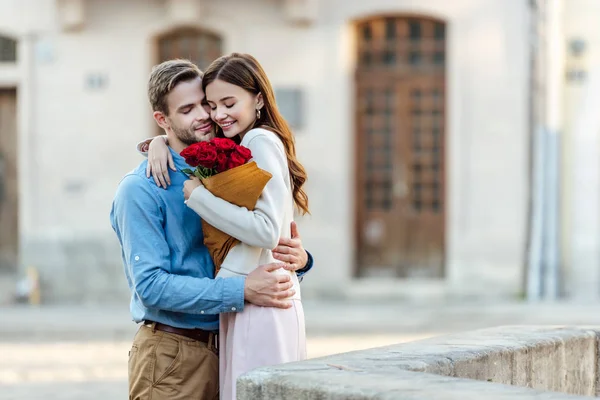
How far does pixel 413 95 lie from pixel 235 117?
12727mm

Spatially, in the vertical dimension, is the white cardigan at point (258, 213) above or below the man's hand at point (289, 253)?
above

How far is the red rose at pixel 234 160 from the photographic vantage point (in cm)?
399

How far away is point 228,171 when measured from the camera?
13.1 feet

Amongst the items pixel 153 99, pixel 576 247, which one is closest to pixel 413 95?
pixel 576 247

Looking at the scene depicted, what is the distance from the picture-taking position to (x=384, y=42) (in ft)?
55.0

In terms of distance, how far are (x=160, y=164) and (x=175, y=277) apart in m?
0.39

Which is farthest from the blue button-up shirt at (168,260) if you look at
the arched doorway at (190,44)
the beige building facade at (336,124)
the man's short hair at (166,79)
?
the arched doorway at (190,44)

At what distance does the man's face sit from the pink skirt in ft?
2.03

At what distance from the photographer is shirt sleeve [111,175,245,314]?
402 centimetres

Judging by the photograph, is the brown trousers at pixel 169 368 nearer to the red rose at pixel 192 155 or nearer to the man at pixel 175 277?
the man at pixel 175 277

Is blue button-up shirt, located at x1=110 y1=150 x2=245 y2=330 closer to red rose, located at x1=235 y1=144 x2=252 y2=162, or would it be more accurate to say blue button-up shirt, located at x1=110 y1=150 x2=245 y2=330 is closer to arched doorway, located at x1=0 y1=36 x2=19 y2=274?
red rose, located at x1=235 y1=144 x2=252 y2=162

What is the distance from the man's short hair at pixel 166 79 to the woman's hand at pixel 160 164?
0.13 m

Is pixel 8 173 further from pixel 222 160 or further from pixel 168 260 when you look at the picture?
pixel 222 160

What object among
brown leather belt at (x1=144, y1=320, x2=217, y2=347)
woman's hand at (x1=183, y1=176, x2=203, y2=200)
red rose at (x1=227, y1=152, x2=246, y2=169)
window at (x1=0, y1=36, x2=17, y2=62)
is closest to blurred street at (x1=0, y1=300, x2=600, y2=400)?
window at (x1=0, y1=36, x2=17, y2=62)
